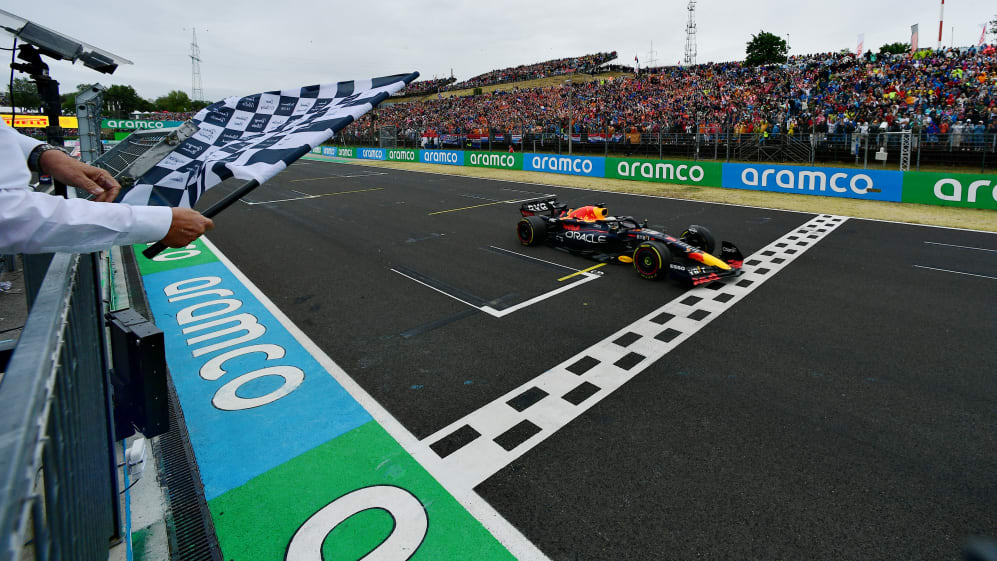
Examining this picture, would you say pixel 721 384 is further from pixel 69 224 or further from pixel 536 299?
pixel 69 224

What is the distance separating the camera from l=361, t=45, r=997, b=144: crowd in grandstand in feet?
67.1

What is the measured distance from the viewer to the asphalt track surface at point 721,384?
3445 mm

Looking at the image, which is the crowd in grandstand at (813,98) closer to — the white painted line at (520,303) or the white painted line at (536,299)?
the white painted line at (536,299)

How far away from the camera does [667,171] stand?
2094cm

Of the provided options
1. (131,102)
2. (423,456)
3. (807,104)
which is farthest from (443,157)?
(131,102)

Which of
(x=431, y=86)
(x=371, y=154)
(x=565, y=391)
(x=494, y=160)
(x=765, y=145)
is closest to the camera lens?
(x=565, y=391)

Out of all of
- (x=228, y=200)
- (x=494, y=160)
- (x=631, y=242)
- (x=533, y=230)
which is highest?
(x=494, y=160)

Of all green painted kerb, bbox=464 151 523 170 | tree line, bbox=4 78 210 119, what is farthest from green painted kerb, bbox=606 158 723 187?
tree line, bbox=4 78 210 119

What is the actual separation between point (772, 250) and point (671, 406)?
689cm

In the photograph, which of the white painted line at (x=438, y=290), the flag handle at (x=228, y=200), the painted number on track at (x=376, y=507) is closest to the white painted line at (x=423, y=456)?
the painted number on track at (x=376, y=507)

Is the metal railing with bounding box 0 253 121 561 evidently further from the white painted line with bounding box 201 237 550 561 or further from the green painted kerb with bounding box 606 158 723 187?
the green painted kerb with bounding box 606 158 723 187

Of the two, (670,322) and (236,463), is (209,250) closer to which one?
(236,463)

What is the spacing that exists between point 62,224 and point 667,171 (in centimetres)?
2123

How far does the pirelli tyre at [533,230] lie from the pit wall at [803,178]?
10896mm
